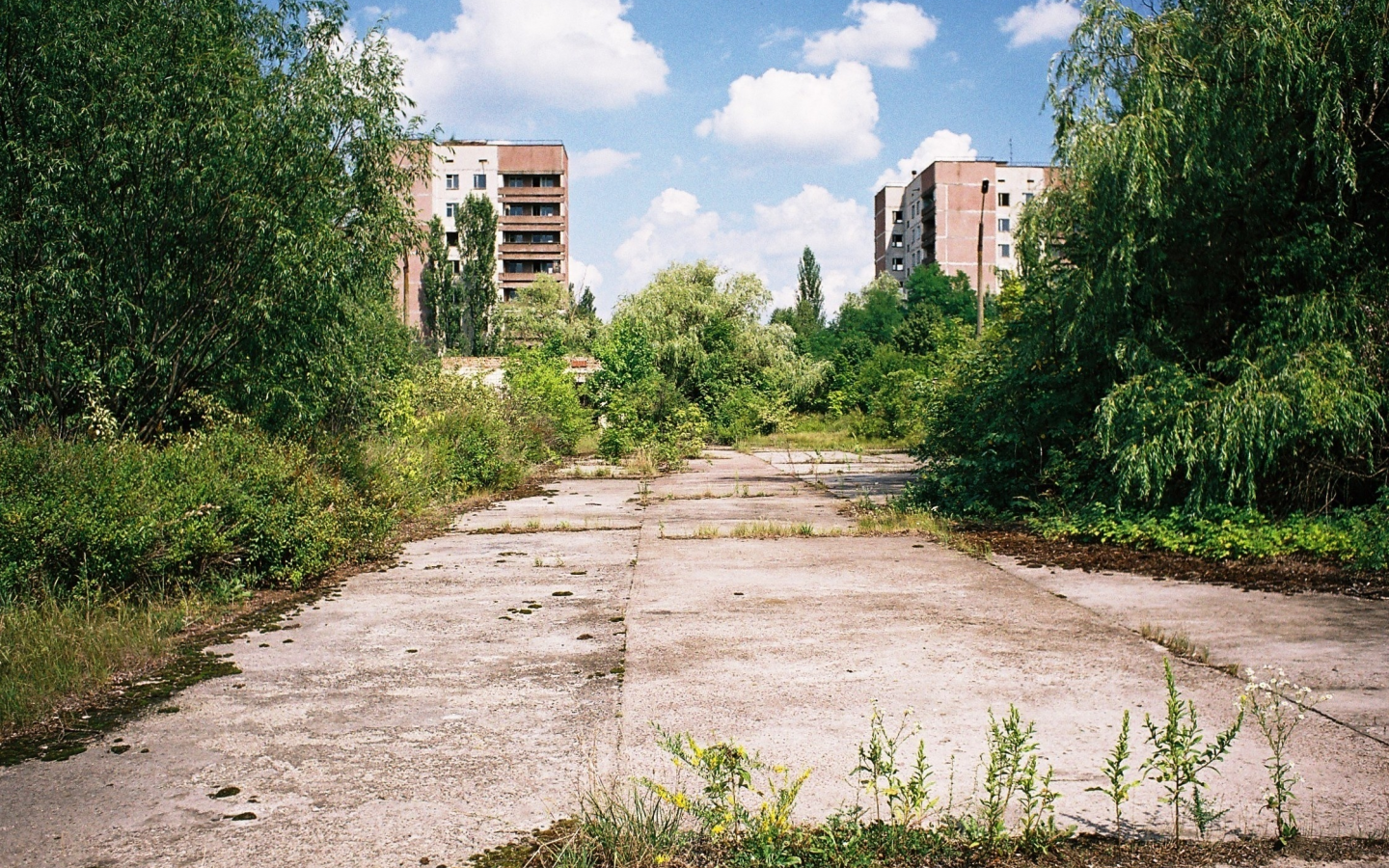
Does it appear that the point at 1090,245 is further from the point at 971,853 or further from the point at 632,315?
the point at 632,315

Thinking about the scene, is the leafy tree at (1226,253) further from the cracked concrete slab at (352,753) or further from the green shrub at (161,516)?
the green shrub at (161,516)

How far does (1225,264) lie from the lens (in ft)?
34.6

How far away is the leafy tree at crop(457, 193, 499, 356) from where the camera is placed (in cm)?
6812

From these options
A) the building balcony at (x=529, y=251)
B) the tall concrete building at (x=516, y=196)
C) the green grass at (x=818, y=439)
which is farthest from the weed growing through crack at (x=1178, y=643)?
the building balcony at (x=529, y=251)

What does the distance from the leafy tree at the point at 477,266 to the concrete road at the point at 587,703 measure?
61.1 m

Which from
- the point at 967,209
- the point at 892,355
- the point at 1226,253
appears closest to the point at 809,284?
the point at 967,209

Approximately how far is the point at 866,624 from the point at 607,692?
7.26 feet

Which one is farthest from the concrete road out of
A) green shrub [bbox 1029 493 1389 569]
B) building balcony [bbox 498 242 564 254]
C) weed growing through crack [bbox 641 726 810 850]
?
building balcony [bbox 498 242 564 254]

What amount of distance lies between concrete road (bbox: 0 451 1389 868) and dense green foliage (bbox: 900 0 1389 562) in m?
2.29

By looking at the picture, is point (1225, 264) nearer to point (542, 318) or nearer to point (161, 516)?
point (161, 516)

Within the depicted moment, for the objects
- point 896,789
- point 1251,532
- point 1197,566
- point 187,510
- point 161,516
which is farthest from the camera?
point 1251,532

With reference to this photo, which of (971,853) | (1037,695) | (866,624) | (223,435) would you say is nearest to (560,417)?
(223,435)

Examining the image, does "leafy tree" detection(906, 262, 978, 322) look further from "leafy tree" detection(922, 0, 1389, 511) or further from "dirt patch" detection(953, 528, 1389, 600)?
"dirt patch" detection(953, 528, 1389, 600)

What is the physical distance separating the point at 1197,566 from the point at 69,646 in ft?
27.9
